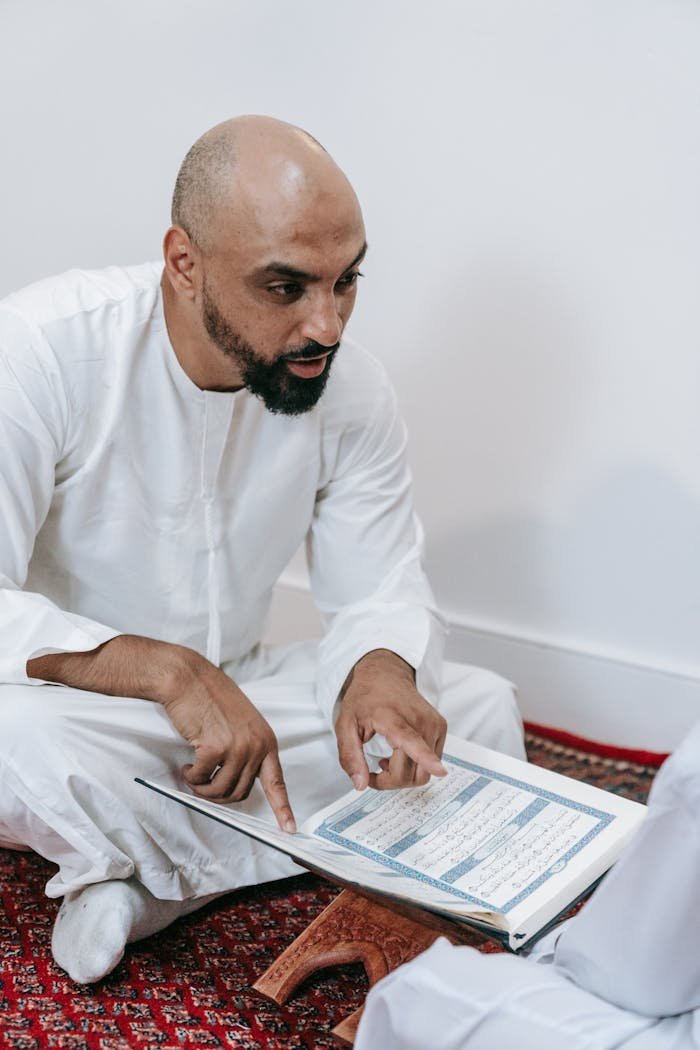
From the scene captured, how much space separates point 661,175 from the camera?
2.39 meters

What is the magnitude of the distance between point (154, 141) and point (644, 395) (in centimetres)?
133

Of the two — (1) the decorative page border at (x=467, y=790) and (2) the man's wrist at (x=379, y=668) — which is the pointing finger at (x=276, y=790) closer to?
(1) the decorative page border at (x=467, y=790)

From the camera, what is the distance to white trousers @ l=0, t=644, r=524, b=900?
1.76 metres

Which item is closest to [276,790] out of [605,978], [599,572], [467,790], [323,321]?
[467,790]

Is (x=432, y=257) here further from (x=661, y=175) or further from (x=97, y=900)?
(x=97, y=900)

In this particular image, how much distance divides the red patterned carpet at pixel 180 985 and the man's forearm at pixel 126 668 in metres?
0.39

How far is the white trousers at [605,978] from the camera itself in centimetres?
92

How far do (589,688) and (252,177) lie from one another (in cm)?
146

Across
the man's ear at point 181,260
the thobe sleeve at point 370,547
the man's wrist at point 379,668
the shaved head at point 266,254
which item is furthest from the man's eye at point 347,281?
the man's wrist at point 379,668

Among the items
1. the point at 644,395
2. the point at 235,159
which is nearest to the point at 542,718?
the point at 644,395

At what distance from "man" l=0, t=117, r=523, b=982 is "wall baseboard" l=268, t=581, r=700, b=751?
537 millimetres

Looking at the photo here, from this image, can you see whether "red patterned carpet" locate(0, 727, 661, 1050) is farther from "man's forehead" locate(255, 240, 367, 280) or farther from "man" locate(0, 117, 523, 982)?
"man's forehead" locate(255, 240, 367, 280)

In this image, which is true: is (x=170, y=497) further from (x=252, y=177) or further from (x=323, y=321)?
(x=252, y=177)

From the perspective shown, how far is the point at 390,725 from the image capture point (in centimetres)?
180
